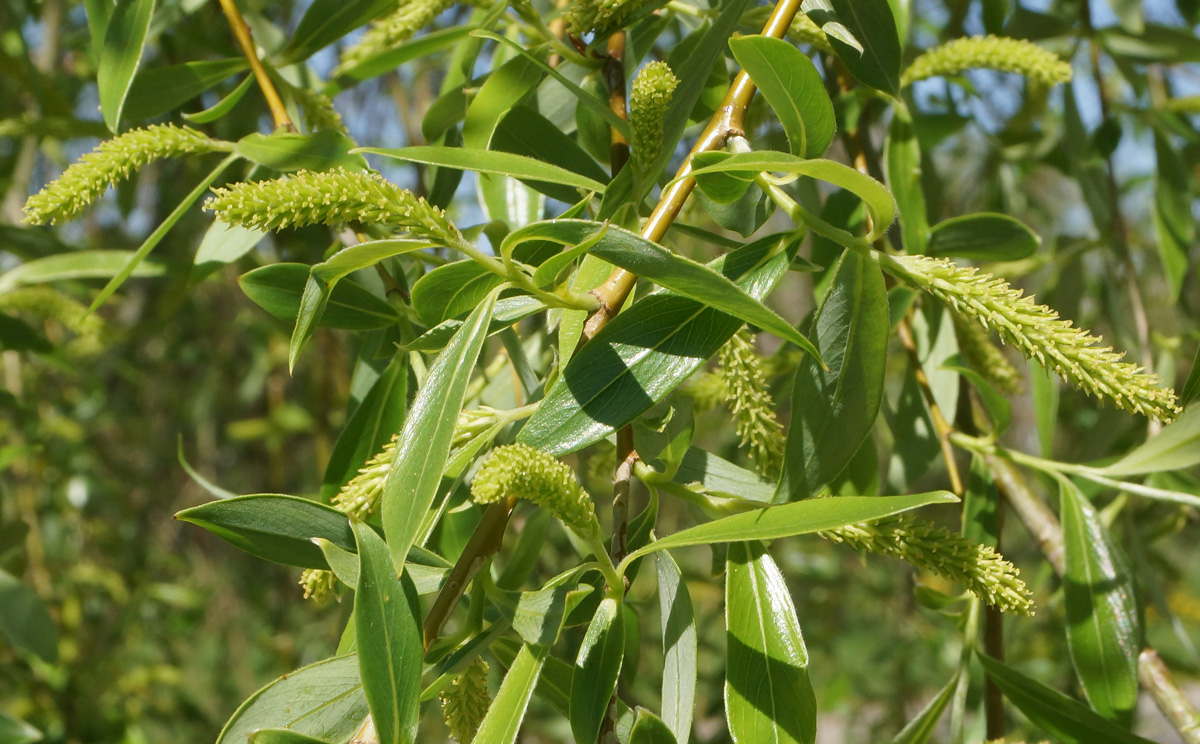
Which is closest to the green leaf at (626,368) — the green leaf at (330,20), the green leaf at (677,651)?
the green leaf at (677,651)

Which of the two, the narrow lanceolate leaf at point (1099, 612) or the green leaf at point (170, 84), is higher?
the green leaf at point (170, 84)

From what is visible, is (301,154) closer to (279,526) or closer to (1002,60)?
(279,526)

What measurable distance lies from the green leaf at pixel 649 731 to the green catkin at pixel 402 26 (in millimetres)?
551

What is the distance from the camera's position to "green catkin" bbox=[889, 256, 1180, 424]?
479mm

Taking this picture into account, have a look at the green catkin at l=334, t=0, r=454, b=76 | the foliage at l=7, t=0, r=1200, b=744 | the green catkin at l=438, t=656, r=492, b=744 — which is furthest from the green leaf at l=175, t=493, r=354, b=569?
the green catkin at l=334, t=0, r=454, b=76

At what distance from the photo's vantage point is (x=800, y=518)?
46 centimetres

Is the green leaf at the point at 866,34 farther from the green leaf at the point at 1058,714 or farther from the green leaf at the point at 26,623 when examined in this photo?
the green leaf at the point at 26,623

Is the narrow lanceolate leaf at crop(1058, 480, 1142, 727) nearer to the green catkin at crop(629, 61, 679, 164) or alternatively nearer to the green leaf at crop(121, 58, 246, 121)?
the green catkin at crop(629, 61, 679, 164)

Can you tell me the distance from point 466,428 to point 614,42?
1.16ft

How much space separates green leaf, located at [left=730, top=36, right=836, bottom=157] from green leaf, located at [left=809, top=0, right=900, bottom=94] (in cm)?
13

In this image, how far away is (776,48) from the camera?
490 millimetres

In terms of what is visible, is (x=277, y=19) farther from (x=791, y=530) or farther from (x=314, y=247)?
(x=791, y=530)

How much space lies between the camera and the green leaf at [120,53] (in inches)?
27.5

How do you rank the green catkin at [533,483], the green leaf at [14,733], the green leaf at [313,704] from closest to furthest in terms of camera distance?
the green catkin at [533,483] → the green leaf at [313,704] → the green leaf at [14,733]
